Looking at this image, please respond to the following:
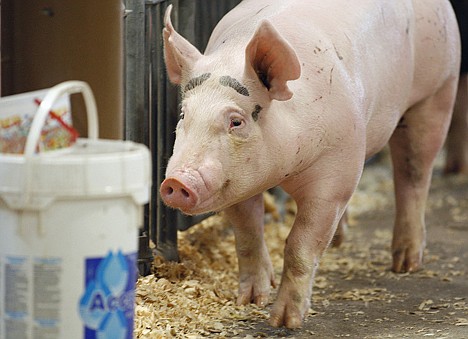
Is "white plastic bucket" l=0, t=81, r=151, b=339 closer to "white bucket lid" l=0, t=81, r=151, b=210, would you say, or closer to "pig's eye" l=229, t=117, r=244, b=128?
"white bucket lid" l=0, t=81, r=151, b=210

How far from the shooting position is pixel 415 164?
14.5 feet

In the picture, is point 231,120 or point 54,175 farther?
point 231,120

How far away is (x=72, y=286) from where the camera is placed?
6.95ft

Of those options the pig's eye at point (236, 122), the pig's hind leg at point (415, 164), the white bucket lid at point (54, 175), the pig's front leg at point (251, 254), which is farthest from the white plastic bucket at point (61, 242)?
the pig's hind leg at point (415, 164)

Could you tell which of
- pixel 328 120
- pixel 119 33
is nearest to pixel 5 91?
pixel 119 33

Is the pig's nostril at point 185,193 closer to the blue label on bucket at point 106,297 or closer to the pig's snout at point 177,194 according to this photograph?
the pig's snout at point 177,194

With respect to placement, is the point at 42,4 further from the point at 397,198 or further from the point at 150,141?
the point at 397,198

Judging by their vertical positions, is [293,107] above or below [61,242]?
above

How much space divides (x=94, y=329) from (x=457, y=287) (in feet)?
7.72

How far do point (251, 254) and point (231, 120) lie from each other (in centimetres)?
88

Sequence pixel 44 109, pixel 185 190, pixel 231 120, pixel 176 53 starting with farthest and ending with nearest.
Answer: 1. pixel 176 53
2. pixel 231 120
3. pixel 185 190
4. pixel 44 109

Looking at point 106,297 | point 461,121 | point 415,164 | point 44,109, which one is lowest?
point 461,121

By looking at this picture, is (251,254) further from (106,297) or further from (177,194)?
(106,297)

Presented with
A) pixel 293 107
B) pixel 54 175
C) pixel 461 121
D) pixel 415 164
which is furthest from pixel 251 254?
pixel 461 121
